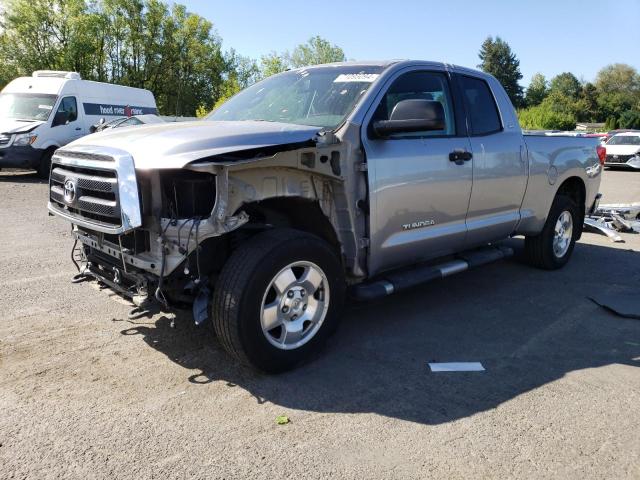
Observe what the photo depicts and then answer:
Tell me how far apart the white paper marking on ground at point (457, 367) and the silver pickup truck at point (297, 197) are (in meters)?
0.68

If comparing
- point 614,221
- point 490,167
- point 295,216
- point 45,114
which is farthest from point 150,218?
point 45,114

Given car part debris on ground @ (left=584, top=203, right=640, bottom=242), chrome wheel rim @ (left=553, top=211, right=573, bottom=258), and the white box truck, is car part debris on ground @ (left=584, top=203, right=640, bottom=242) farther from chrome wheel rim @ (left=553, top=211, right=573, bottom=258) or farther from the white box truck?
the white box truck

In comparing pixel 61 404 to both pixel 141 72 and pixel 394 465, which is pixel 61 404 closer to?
pixel 394 465

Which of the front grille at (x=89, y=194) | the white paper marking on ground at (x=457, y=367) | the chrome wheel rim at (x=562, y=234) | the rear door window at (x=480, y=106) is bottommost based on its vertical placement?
the white paper marking on ground at (x=457, y=367)

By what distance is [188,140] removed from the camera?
3.23 metres

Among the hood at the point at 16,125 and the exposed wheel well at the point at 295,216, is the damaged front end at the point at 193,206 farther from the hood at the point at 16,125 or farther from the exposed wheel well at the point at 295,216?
the hood at the point at 16,125

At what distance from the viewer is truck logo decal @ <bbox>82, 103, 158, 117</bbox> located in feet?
53.7

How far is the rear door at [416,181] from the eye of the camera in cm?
404

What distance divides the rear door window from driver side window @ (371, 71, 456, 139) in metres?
0.26

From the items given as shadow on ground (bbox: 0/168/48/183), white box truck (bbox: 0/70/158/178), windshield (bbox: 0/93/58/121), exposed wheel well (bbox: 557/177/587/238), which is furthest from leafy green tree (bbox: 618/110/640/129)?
exposed wheel well (bbox: 557/177/587/238)

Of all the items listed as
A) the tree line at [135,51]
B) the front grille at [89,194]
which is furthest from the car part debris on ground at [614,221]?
the tree line at [135,51]

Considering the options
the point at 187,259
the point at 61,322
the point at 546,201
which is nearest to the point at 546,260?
the point at 546,201

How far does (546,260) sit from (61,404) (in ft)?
16.9

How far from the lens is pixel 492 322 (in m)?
4.74
